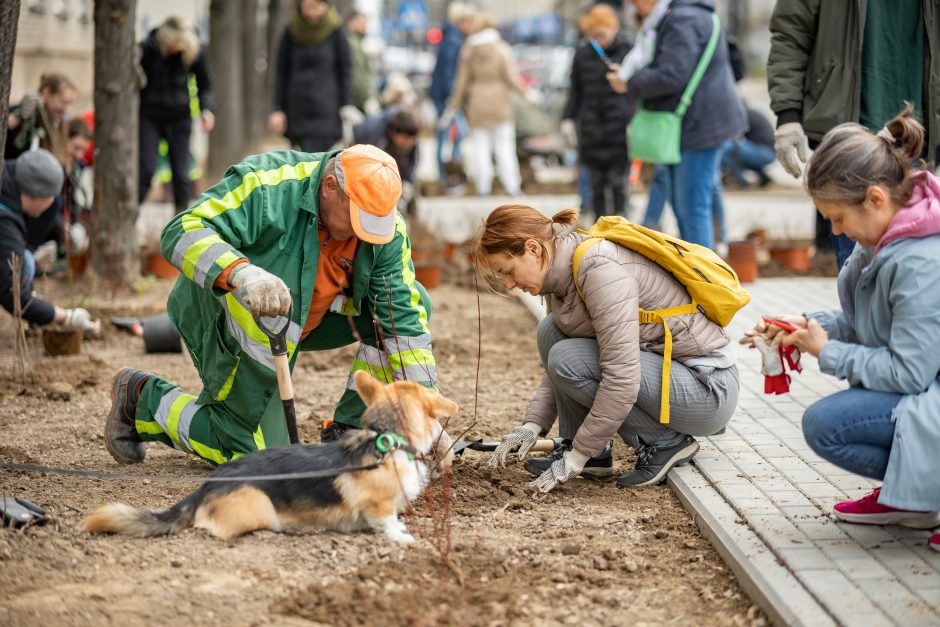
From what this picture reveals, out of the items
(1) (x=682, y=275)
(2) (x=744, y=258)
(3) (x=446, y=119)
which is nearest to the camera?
(1) (x=682, y=275)

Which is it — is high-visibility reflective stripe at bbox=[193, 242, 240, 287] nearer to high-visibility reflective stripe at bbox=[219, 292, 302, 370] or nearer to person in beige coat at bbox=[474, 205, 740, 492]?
high-visibility reflective stripe at bbox=[219, 292, 302, 370]

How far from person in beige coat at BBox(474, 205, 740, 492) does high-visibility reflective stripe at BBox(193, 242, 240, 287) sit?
0.94 meters

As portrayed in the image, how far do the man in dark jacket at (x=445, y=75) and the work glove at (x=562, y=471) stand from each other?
1231 cm

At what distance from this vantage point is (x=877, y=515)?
3.95 m

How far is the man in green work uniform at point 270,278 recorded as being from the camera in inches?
171

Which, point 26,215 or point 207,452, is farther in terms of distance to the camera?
point 26,215

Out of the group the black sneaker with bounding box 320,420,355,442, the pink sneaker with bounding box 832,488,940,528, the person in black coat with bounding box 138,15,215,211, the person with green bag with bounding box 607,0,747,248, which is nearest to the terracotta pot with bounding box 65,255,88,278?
the person in black coat with bounding box 138,15,215,211

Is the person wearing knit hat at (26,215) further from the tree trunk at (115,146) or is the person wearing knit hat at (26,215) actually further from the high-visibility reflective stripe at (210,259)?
the high-visibility reflective stripe at (210,259)

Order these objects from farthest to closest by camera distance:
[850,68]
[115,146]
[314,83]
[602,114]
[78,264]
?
[314,83]
[602,114]
[78,264]
[115,146]
[850,68]

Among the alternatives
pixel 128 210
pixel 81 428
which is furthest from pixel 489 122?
pixel 81 428

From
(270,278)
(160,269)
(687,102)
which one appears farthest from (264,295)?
(160,269)

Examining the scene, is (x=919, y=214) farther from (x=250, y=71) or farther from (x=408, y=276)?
(x=250, y=71)

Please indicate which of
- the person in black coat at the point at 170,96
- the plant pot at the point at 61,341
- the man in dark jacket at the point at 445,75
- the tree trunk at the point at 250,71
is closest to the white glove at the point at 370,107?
the man in dark jacket at the point at 445,75

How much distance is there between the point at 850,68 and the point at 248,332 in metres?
3.10
